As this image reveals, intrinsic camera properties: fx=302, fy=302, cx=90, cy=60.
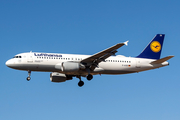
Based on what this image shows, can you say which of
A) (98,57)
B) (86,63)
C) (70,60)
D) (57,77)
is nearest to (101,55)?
(98,57)

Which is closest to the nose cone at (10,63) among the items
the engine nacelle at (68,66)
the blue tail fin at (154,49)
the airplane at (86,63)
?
the airplane at (86,63)

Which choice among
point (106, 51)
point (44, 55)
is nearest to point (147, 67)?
point (106, 51)

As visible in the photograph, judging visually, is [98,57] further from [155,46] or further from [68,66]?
[155,46]

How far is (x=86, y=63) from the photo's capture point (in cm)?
4075

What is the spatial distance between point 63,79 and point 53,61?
5223mm

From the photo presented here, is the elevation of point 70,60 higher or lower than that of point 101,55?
lower

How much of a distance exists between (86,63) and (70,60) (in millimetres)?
2314

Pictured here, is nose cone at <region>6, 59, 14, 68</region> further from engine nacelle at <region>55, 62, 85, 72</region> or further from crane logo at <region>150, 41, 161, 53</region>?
crane logo at <region>150, 41, 161, 53</region>

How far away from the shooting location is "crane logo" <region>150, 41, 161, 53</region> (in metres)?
46.4

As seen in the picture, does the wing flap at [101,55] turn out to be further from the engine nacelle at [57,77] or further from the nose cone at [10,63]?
the nose cone at [10,63]

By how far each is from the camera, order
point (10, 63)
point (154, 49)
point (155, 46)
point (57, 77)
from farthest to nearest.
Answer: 1. point (155, 46)
2. point (154, 49)
3. point (57, 77)
4. point (10, 63)

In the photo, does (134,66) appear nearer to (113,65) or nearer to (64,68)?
(113,65)

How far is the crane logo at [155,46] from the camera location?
46.4 m

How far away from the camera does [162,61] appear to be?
142 feet
